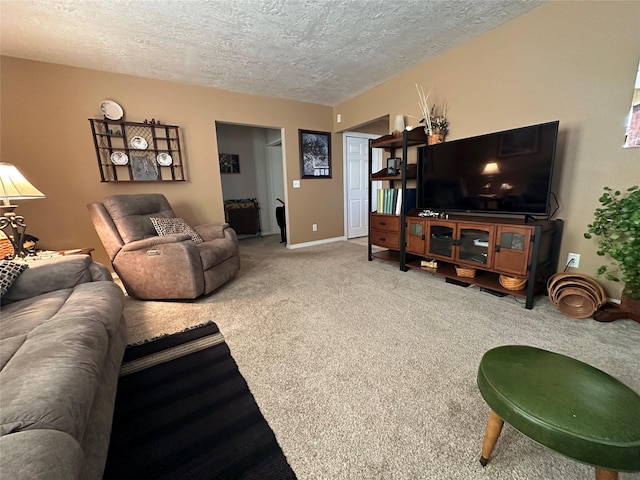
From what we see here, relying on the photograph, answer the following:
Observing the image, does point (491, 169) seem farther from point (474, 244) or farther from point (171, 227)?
point (171, 227)

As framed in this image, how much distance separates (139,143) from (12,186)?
1.50 m

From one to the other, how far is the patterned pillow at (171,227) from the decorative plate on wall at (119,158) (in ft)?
3.00

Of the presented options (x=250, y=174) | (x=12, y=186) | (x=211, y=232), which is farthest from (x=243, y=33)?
(x=250, y=174)

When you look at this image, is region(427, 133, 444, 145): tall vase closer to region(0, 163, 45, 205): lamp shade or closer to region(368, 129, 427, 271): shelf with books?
region(368, 129, 427, 271): shelf with books

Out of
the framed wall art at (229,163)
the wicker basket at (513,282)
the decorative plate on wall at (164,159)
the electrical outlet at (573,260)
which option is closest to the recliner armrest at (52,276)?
the decorative plate on wall at (164,159)

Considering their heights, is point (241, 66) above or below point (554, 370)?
above

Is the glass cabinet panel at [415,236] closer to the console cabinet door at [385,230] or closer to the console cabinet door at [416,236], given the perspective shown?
the console cabinet door at [416,236]

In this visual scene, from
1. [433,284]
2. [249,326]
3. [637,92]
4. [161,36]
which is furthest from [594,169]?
[161,36]

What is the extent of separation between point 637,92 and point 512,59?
0.89 metres

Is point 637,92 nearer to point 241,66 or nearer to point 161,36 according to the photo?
point 241,66

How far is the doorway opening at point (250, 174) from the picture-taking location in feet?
16.8

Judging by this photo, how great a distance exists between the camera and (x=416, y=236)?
9.16ft

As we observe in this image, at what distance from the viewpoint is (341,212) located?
480cm

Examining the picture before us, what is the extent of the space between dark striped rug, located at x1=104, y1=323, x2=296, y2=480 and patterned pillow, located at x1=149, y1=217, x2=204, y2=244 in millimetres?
1390
